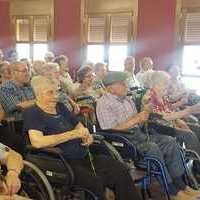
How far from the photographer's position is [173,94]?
510 cm

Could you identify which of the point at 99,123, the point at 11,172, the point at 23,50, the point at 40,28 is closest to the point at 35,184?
the point at 11,172

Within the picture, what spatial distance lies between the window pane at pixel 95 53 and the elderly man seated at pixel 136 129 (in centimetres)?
406

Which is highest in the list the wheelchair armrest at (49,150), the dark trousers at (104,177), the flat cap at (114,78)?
the flat cap at (114,78)

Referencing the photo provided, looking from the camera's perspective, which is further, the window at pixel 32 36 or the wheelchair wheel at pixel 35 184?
the window at pixel 32 36

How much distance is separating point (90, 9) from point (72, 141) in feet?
16.3

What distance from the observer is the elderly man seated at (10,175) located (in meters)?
1.96

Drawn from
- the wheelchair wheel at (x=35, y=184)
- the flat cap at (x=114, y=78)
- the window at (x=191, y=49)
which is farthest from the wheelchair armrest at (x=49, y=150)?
the window at (x=191, y=49)

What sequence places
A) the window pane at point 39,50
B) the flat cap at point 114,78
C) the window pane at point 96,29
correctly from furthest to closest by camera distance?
the window pane at point 39,50, the window pane at point 96,29, the flat cap at point 114,78

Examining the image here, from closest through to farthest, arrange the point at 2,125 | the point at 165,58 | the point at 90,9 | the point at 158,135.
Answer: the point at 2,125 → the point at 158,135 → the point at 165,58 → the point at 90,9

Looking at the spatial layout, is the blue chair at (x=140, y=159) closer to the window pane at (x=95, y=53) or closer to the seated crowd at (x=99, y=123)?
the seated crowd at (x=99, y=123)

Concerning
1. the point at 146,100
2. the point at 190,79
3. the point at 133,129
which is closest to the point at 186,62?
the point at 190,79

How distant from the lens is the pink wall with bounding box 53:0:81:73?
7543 mm

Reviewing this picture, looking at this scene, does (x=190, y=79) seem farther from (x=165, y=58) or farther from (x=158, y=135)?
(x=158, y=135)

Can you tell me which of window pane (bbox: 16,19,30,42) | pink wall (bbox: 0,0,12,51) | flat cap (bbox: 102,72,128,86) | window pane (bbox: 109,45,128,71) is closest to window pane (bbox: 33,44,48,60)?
window pane (bbox: 16,19,30,42)
